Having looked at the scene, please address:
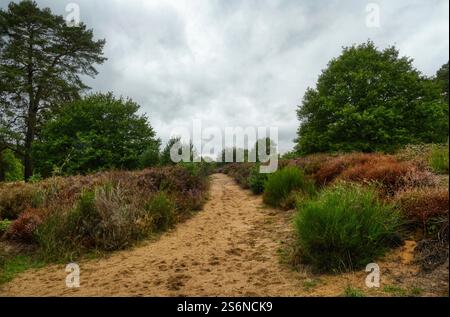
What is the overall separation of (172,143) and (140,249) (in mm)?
7528

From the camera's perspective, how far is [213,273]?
4.52 metres

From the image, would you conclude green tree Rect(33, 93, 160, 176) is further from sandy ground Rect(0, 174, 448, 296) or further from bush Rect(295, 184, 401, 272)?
bush Rect(295, 184, 401, 272)

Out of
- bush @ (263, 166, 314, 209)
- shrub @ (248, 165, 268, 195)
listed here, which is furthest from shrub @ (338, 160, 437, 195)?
shrub @ (248, 165, 268, 195)

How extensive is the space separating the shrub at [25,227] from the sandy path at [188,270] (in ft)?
4.27

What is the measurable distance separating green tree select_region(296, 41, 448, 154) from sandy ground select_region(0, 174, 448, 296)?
11514mm

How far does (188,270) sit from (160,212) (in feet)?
8.68

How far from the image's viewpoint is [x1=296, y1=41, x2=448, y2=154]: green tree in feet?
53.3

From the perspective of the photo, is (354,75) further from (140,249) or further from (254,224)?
(140,249)

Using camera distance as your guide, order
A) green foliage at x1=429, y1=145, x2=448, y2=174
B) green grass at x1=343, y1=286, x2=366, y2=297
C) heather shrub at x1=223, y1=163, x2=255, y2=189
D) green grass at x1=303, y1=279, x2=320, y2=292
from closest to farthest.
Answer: green grass at x1=343, y1=286, x2=366, y2=297, green grass at x1=303, y1=279, x2=320, y2=292, green foliage at x1=429, y1=145, x2=448, y2=174, heather shrub at x1=223, y1=163, x2=255, y2=189

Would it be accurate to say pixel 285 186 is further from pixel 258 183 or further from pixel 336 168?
pixel 258 183

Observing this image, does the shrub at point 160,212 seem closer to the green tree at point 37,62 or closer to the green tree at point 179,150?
the green tree at point 179,150

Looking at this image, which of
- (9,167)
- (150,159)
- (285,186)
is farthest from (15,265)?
(9,167)

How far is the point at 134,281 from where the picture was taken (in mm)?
4324

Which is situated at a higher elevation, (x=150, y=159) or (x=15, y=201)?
(x=150, y=159)
